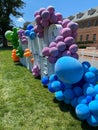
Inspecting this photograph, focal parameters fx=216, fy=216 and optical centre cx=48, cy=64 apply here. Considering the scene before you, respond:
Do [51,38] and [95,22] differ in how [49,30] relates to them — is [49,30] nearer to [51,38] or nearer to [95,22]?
[51,38]

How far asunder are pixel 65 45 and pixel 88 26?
4147 cm

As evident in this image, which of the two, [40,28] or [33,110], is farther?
[40,28]

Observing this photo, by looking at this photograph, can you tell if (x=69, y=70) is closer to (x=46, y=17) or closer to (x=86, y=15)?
(x=46, y=17)

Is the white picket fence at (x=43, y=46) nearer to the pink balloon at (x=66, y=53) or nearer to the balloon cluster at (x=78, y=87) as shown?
the pink balloon at (x=66, y=53)

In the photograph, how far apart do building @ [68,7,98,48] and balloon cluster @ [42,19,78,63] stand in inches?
1352

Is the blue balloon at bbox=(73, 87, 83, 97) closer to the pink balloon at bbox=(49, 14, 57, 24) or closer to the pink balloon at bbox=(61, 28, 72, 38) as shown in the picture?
the pink balloon at bbox=(61, 28, 72, 38)

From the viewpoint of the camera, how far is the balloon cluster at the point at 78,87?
3.98 metres

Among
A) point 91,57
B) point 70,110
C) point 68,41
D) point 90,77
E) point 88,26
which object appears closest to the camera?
point 90,77

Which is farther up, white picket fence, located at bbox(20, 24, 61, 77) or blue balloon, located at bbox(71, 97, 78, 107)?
white picket fence, located at bbox(20, 24, 61, 77)

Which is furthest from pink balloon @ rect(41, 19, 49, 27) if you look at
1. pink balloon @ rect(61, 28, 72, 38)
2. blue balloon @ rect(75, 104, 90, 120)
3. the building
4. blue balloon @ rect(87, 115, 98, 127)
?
the building

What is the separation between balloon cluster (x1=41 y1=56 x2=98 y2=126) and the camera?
3.98 meters

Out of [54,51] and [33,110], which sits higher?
[54,51]

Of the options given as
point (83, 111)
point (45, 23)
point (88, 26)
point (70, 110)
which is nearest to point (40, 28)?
point (45, 23)

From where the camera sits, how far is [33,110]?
4934 mm
